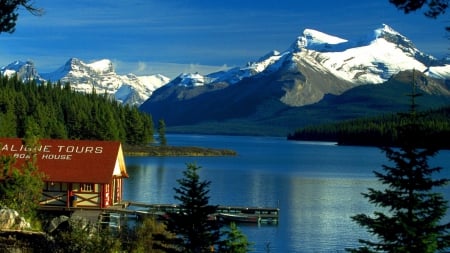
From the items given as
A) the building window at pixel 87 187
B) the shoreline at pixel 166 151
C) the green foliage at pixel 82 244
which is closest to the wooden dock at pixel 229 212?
the building window at pixel 87 187

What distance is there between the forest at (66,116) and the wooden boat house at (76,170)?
170 feet

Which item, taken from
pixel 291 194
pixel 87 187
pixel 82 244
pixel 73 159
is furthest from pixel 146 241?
pixel 291 194

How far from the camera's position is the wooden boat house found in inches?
1949

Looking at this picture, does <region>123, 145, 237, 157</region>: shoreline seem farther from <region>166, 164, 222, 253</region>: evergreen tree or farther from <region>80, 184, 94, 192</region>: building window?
<region>166, 164, 222, 253</region>: evergreen tree

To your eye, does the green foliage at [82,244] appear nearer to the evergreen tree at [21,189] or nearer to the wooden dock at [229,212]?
the evergreen tree at [21,189]

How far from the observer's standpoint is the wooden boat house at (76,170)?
49500 millimetres

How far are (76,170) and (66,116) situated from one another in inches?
3648

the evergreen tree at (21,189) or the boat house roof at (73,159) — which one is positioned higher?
the boat house roof at (73,159)

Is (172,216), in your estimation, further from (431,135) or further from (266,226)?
(266,226)

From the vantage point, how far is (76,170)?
5000cm

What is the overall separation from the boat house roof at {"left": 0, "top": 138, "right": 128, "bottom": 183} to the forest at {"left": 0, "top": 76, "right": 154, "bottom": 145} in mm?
50921

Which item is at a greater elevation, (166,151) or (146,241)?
(166,151)

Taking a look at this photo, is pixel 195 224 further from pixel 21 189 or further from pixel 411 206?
pixel 21 189

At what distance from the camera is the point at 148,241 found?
1051 inches
